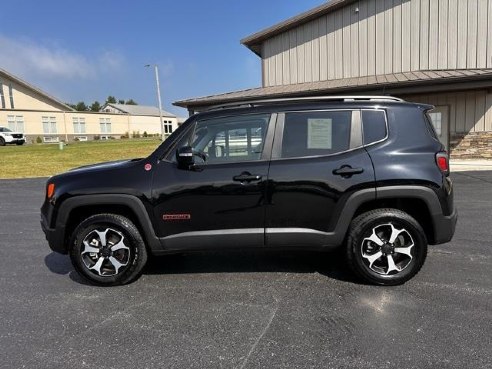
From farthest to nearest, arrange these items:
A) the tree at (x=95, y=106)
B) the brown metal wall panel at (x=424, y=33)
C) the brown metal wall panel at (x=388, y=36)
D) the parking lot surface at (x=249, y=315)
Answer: the tree at (x=95, y=106) → the brown metal wall panel at (x=388, y=36) → the brown metal wall panel at (x=424, y=33) → the parking lot surface at (x=249, y=315)

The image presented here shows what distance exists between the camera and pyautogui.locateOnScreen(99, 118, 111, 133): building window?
54219 millimetres

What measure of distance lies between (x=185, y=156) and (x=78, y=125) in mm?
52589

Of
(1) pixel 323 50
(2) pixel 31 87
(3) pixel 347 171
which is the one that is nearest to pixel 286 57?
(1) pixel 323 50

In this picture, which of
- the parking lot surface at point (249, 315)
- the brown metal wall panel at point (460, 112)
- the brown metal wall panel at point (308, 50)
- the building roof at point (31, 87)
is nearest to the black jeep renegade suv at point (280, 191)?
the parking lot surface at point (249, 315)

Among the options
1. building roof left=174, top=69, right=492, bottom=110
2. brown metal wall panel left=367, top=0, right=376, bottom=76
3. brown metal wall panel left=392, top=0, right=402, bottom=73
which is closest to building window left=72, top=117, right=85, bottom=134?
building roof left=174, top=69, right=492, bottom=110

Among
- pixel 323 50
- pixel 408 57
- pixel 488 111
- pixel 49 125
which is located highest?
pixel 323 50

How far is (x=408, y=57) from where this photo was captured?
1422 centimetres

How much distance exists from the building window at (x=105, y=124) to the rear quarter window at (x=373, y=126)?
55.8 meters

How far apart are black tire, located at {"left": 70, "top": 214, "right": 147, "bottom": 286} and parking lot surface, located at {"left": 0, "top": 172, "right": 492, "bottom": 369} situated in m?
0.15

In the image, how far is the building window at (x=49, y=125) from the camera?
149ft

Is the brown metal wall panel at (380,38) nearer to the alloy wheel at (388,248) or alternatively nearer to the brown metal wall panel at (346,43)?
the brown metal wall panel at (346,43)

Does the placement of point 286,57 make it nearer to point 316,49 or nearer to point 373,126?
point 316,49

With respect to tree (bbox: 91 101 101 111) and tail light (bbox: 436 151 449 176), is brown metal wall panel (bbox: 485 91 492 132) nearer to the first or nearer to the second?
tail light (bbox: 436 151 449 176)

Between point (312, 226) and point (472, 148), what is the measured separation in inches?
505
